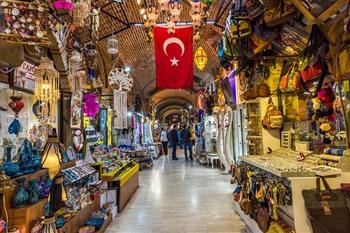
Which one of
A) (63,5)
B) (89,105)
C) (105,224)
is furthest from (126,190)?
(63,5)

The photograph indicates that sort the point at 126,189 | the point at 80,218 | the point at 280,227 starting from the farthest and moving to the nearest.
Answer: the point at 126,189 < the point at 80,218 < the point at 280,227

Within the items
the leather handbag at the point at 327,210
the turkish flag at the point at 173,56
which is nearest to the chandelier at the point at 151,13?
the turkish flag at the point at 173,56

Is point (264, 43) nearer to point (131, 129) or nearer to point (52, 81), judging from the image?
point (52, 81)

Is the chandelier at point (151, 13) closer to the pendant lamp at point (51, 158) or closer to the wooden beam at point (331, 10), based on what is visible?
the pendant lamp at point (51, 158)

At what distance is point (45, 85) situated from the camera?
11.1ft

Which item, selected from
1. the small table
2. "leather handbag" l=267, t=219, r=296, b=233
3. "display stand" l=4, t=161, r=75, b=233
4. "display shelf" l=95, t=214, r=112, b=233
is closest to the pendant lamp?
"display stand" l=4, t=161, r=75, b=233

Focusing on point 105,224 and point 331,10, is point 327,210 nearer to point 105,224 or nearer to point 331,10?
point 331,10

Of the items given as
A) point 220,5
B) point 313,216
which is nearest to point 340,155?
point 313,216

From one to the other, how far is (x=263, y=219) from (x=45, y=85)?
9.47ft

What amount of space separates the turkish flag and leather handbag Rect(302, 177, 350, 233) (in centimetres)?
343

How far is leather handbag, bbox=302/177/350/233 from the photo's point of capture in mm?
2221

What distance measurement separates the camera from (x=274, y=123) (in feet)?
14.1

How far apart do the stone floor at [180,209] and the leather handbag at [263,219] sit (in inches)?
26.1

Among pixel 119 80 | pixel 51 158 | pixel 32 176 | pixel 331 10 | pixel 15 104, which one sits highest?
pixel 119 80
